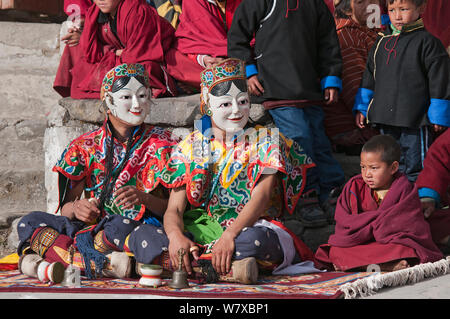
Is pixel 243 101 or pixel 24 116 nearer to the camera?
pixel 243 101

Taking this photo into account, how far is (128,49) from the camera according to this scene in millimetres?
5324

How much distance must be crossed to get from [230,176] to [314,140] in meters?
0.92

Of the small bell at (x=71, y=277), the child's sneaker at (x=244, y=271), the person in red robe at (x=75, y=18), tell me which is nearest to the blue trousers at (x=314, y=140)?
the child's sneaker at (x=244, y=271)

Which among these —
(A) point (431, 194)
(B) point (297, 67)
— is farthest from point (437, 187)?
(B) point (297, 67)

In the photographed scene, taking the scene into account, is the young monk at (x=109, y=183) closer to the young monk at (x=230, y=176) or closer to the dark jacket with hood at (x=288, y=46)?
the young monk at (x=230, y=176)

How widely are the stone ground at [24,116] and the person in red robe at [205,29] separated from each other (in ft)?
3.55

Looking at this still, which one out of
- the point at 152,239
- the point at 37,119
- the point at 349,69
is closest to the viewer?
the point at 152,239

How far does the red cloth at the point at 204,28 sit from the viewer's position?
532 cm

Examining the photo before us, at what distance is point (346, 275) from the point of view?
151 inches

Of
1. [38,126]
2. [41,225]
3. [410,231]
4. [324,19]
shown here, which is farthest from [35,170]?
[410,231]

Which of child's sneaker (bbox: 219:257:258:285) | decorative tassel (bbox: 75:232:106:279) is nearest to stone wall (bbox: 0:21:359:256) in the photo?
child's sneaker (bbox: 219:257:258:285)

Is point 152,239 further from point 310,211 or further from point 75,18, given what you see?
point 75,18

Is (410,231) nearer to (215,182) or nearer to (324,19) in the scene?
(215,182)

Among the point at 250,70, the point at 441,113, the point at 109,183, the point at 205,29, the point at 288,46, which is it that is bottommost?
the point at 109,183
